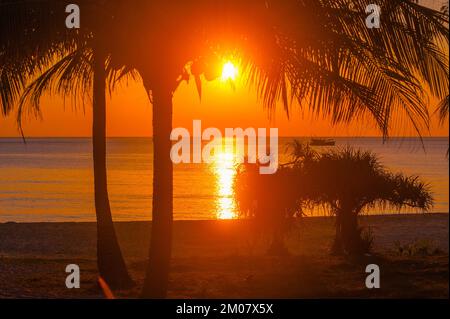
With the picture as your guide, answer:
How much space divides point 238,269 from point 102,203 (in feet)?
12.1

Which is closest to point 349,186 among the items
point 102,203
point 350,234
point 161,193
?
point 350,234

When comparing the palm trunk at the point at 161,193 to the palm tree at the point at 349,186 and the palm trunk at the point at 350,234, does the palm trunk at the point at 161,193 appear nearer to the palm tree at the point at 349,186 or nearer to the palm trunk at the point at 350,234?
the palm tree at the point at 349,186

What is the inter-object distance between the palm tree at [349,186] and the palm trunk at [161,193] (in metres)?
7.70

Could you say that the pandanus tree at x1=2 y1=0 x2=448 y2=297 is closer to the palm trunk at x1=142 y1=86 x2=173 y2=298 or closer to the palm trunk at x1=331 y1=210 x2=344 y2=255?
the palm trunk at x1=142 y1=86 x2=173 y2=298

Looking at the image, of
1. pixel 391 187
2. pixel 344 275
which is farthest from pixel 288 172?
pixel 344 275

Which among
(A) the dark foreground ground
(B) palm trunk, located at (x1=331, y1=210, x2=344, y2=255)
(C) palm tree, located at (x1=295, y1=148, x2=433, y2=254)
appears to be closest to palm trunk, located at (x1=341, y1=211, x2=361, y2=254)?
(C) palm tree, located at (x1=295, y1=148, x2=433, y2=254)

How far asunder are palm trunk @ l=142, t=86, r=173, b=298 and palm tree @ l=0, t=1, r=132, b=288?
1501 millimetres

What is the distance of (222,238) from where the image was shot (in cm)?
2561

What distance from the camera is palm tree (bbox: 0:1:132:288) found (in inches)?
393

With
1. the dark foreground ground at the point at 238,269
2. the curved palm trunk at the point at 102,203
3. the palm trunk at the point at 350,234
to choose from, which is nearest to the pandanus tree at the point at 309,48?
the curved palm trunk at the point at 102,203

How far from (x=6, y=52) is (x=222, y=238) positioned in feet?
53.1

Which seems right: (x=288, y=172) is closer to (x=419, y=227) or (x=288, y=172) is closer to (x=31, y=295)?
(x=31, y=295)

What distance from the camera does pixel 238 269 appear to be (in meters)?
16.3
